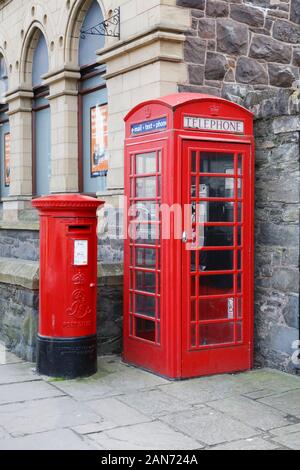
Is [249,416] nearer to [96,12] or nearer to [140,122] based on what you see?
[140,122]

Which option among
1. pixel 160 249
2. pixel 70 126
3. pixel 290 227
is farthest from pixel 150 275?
pixel 70 126

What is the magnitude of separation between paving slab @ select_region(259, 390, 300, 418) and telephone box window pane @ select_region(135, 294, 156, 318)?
4.90 feet

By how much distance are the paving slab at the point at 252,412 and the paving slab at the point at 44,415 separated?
1119 mm

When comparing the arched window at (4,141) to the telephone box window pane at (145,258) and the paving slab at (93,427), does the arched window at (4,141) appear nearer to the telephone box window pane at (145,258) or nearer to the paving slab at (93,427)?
the telephone box window pane at (145,258)

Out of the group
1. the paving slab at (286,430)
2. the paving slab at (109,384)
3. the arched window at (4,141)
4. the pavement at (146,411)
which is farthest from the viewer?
the arched window at (4,141)

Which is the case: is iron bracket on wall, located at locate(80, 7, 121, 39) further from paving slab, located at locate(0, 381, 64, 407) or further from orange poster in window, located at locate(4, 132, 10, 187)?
paving slab, located at locate(0, 381, 64, 407)

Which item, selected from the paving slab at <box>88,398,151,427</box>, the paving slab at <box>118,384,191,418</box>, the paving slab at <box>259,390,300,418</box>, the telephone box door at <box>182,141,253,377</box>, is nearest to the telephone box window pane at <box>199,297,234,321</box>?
the telephone box door at <box>182,141,253,377</box>

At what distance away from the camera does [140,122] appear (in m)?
6.66

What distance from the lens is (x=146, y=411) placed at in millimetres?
5355

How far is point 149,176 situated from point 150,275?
1023 millimetres

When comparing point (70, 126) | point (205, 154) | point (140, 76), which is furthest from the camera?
point (70, 126)

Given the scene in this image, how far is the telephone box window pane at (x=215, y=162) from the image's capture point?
631 centimetres

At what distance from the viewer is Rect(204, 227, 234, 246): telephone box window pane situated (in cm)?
639

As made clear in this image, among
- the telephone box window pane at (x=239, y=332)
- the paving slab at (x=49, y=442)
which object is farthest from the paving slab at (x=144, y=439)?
the telephone box window pane at (x=239, y=332)
